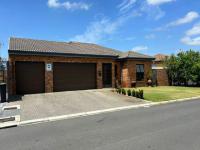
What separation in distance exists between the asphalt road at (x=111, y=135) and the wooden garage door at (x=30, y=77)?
9.18m

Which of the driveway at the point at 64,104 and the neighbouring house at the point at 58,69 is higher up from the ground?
the neighbouring house at the point at 58,69

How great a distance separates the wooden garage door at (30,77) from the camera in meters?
17.4

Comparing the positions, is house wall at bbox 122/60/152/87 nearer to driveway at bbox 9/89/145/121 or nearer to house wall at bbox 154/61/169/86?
house wall at bbox 154/61/169/86

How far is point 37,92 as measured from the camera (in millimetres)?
18156

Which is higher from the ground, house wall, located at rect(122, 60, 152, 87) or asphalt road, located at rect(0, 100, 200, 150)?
house wall, located at rect(122, 60, 152, 87)

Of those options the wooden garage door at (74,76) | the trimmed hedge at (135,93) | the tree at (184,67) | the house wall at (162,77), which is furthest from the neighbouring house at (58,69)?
the tree at (184,67)

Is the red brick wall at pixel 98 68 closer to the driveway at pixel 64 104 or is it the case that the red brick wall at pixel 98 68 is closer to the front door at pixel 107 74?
the front door at pixel 107 74

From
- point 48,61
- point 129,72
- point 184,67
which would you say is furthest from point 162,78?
point 48,61

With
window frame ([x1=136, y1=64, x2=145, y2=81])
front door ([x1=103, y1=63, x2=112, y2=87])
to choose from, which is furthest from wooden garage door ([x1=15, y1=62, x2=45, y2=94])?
window frame ([x1=136, y1=64, x2=145, y2=81])

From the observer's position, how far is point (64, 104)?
45.8 ft

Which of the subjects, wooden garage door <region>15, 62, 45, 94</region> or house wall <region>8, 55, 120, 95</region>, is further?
wooden garage door <region>15, 62, 45, 94</region>

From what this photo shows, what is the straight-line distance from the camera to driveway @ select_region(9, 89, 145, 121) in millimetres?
11652

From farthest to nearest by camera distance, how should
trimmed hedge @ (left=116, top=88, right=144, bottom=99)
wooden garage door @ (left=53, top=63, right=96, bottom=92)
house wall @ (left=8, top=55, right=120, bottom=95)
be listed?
wooden garage door @ (left=53, top=63, right=96, bottom=92) < house wall @ (left=8, top=55, right=120, bottom=95) < trimmed hedge @ (left=116, top=88, right=144, bottom=99)

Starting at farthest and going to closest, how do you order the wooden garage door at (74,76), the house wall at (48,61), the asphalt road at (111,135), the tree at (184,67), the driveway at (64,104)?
the tree at (184,67) → the wooden garage door at (74,76) → the house wall at (48,61) → the driveway at (64,104) → the asphalt road at (111,135)
